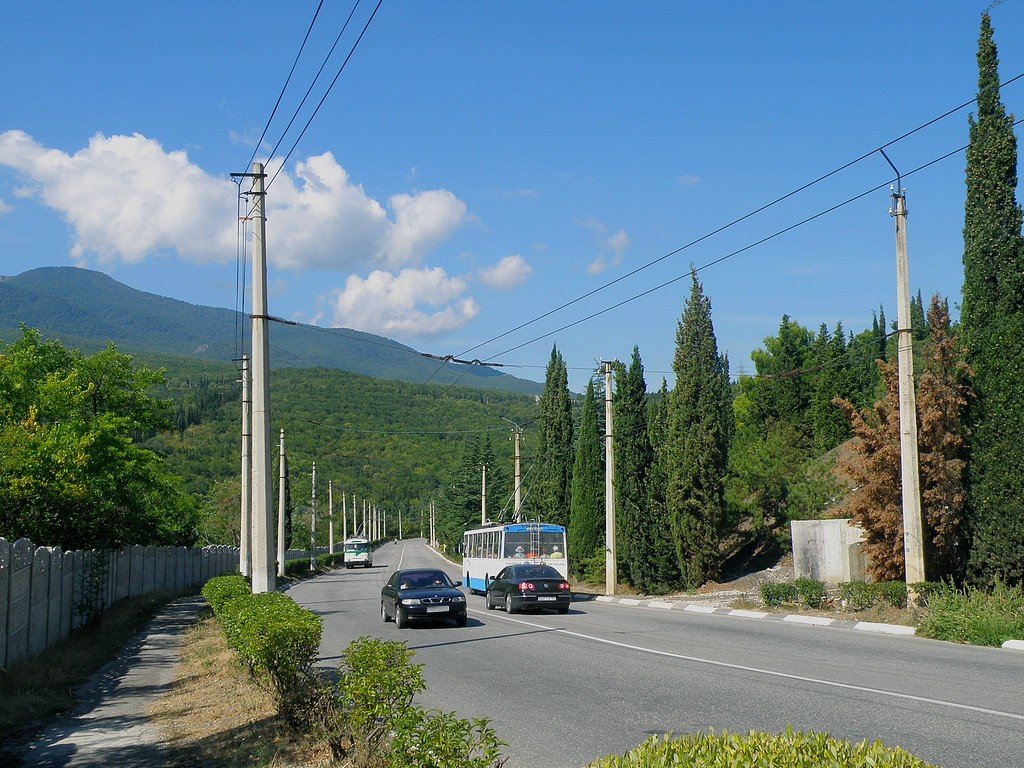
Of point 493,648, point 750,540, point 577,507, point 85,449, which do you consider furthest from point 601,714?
point 577,507

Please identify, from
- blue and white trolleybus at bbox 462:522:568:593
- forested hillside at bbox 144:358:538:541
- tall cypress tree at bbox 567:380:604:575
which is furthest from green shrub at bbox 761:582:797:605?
forested hillside at bbox 144:358:538:541

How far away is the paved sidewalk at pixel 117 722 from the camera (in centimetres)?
961

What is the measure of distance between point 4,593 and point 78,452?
11.4 metres

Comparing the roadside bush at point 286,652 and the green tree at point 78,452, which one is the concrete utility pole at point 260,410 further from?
the green tree at point 78,452

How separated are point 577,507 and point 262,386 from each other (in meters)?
33.7

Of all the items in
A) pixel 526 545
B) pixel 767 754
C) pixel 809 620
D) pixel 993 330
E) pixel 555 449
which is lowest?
pixel 809 620

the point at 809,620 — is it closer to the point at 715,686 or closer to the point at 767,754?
the point at 715,686

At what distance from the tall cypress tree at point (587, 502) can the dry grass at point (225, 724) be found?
106ft

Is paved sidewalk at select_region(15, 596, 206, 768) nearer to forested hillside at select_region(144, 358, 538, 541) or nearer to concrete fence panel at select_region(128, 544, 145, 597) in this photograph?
concrete fence panel at select_region(128, 544, 145, 597)

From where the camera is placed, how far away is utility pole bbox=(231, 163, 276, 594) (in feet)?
53.4

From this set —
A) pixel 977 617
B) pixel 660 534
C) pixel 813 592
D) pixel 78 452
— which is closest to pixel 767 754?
pixel 977 617

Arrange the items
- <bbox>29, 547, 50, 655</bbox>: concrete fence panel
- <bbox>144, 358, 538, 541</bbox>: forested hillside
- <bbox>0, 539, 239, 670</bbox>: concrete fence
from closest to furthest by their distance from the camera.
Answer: <bbox>0, 539, 239, 670</bbox>: concrete fence, <bbox>29, 547, 50, 655</bbox>: concrete fence panel, <bbox>144, 358, 538, 541</bbox>: forested hillside

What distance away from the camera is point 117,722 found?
11727 mm

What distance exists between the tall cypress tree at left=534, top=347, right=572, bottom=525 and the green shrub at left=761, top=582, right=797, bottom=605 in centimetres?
2876
